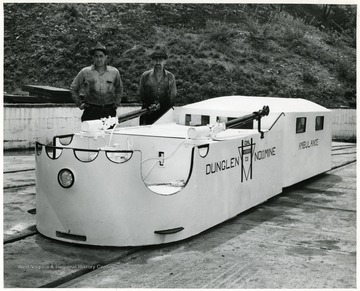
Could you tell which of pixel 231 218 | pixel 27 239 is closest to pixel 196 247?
pixel 231 218

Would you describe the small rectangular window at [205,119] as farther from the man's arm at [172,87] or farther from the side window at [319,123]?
the side window at [319,123]

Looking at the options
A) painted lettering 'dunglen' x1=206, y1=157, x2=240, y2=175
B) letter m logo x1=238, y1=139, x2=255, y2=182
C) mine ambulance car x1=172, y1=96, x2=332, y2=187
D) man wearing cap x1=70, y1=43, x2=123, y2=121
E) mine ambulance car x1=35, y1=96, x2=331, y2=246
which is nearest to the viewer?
mine ambulance car x1=35, y1=96, x2=331, y2=246

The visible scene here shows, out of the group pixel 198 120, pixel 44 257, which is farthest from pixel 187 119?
pixel 44 257

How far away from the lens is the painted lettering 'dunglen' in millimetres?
5629

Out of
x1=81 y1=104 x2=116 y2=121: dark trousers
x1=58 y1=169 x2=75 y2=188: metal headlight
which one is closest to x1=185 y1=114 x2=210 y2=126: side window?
x1=81 y1=104 x2=116 y2=121: dark trousers

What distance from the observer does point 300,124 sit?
8.41 metres

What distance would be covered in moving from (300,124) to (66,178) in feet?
14.7

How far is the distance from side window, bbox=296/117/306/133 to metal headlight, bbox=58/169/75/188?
4328mm

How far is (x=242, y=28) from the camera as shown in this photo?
86.3 ft

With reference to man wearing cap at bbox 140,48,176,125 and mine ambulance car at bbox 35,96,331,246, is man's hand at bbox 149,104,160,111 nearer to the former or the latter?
man wearing cap at bbox 140,48,176,125

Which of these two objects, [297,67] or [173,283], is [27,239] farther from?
[297,67]

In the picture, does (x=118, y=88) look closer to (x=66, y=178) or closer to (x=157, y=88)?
(x=157, y=88)

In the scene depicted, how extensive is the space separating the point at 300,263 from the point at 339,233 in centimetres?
128

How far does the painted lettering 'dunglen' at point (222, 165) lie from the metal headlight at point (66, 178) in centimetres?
139
